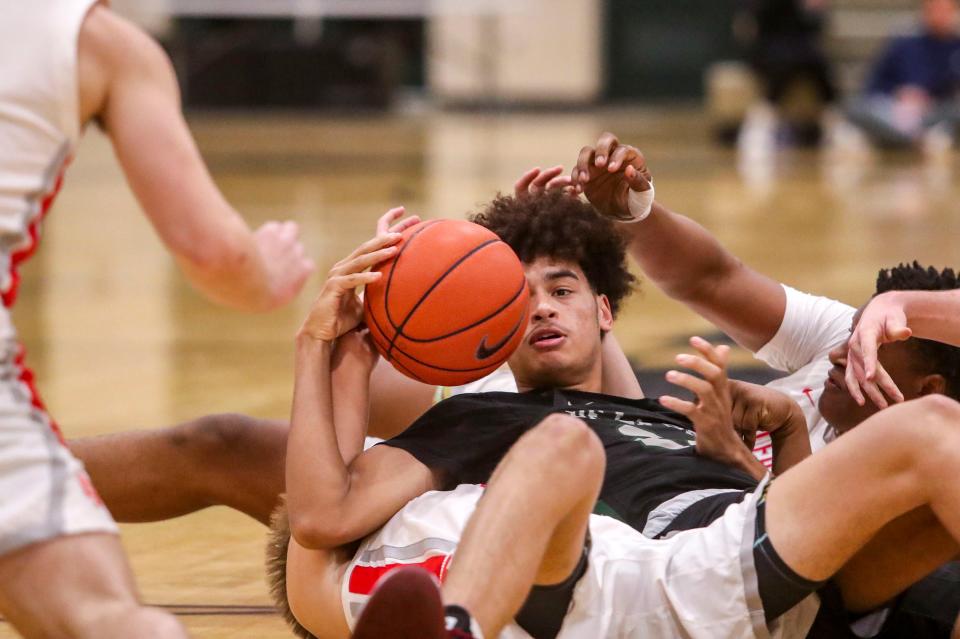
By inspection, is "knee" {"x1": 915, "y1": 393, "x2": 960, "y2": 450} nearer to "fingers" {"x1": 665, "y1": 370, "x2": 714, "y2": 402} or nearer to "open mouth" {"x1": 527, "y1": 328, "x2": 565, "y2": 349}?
"fingers" {"x1": 665, "y1": 370, "x2": 714, "y2": 402}

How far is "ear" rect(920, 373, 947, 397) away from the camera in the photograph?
12.5 feet

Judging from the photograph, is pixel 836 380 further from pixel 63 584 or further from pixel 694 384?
pixel 63 584

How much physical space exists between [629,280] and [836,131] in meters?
15.9

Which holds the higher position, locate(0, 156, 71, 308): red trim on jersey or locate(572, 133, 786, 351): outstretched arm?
locate(0, 156, 71, 308): red trim on jersey

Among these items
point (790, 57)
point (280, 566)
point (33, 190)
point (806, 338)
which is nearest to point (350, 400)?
point (280, 566)

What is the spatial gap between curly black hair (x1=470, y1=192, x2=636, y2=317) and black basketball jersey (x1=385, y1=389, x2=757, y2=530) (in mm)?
435

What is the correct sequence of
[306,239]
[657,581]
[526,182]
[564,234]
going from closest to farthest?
[657,581]
[564,234]
[526,182]
[306,239]

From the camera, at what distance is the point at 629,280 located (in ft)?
14.1

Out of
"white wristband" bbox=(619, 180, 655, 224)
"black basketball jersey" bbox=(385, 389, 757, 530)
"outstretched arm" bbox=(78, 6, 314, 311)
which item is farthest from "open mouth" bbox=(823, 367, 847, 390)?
"outstretched arm" bbox=(78, 6, 314, 311)

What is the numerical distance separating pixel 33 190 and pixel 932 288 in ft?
7.59

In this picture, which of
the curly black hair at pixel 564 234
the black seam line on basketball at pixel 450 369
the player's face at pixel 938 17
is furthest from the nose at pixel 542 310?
the player's face at pixel 938 17

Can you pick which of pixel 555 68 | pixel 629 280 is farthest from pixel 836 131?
pixel 629 280

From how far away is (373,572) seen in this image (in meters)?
3.27

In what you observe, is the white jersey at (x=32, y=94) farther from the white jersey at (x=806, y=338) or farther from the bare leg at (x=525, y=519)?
the white jersey at (x=806, y=338)
